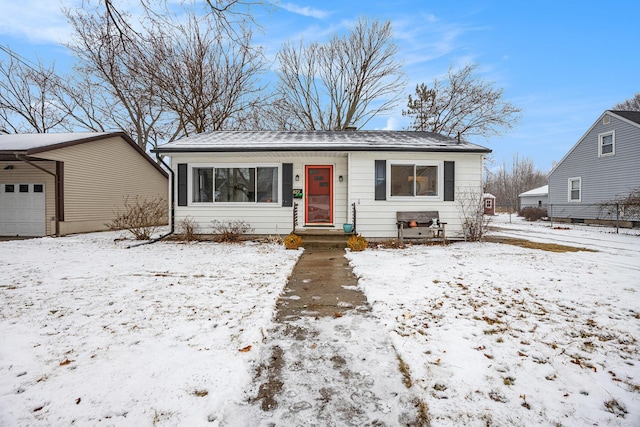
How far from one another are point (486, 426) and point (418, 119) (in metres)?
21.4

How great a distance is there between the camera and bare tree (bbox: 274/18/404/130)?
18500 millimetres

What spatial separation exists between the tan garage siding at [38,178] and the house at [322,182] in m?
5.64

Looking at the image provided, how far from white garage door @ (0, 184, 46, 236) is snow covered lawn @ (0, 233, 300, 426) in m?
7.15

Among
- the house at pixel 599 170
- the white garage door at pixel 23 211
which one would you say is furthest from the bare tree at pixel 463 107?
the white garage door at pixel 23 211

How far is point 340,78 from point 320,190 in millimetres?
12628

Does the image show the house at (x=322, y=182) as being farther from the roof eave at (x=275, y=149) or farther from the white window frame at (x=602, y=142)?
the white window frame at (x=602, y=142)

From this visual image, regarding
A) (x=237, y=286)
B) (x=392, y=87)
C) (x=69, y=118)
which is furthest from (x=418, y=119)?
(x=69, y=118)

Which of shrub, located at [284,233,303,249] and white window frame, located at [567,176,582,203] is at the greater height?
white window frame, located at [567,176,582,203]

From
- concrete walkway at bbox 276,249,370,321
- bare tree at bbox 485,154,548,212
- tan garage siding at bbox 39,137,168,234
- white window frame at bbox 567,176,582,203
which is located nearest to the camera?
concrete walkway at bbox 276,249,370,321

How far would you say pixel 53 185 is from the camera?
11.1m

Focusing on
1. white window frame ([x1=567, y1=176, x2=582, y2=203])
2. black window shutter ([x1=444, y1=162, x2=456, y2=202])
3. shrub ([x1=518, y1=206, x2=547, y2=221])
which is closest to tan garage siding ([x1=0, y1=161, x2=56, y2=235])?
black window shutter ([x1=444, y1=162, x2=456, y2=202])

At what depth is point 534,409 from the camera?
1.82 m

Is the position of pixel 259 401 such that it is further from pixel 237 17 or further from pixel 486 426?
pixel 237 17

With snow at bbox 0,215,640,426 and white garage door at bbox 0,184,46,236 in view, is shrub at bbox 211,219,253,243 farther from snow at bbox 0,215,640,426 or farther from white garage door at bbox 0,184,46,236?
white garage door at bbox 0,184,46,236
